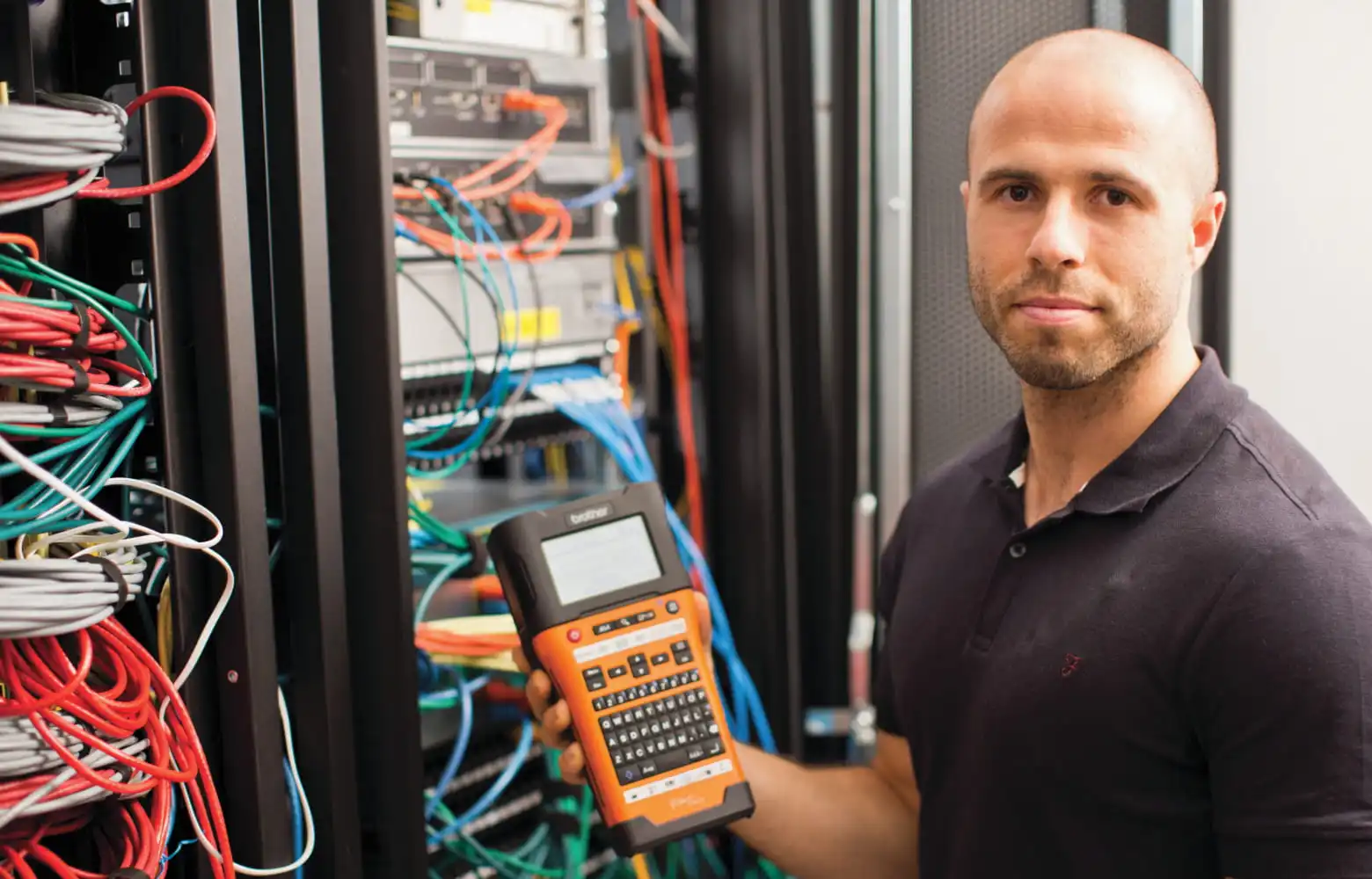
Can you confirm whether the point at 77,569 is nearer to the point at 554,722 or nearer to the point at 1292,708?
the point at 554,722

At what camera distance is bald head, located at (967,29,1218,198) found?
3.38ft

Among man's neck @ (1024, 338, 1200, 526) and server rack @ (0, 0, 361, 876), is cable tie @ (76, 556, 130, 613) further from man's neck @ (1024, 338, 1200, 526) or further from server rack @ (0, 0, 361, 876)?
man's neck @ (1024, 338, 1200, 526)

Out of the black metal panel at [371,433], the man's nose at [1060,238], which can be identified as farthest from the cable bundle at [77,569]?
the man's nose at [1060,238]

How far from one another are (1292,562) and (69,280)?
0.82m

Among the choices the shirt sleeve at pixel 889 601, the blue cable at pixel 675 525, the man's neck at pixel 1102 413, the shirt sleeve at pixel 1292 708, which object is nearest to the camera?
the shirt sleeve at pixel 1292 708

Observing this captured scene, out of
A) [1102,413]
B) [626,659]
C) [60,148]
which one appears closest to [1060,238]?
[1102,413]

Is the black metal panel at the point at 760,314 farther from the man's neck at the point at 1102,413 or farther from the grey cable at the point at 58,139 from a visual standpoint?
the grey cable at the point at 58,139

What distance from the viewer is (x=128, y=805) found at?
0.92 m

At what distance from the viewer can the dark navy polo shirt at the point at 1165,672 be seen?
0.89m

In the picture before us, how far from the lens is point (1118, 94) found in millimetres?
1028

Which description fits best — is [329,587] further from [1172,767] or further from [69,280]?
[1172,767]

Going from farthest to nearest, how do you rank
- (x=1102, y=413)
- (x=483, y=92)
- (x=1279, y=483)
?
1. (x=483, y=92)
2. (x=1102, y=413)
3. (x=1279, y=483)

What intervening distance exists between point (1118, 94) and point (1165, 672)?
1.41 feet

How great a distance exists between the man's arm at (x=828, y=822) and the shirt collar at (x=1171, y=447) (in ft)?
1.27
